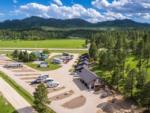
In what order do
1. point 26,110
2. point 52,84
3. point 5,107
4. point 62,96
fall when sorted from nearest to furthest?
point 26,110, point 5,107, point 62,96, point 52,84

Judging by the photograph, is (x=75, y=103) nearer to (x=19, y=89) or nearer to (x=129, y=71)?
(x=19, y=89)

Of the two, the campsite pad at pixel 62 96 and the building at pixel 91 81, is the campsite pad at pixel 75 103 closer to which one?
the campsite pad at pixel 62 96

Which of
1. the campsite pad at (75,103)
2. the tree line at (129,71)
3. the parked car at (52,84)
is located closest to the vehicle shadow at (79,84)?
the parked car at (52,84)

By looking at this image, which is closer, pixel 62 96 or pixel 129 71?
pixel 62 96

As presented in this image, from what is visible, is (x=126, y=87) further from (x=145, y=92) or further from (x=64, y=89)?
(x=64, y=89)

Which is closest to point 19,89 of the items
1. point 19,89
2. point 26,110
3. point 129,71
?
point 19,89

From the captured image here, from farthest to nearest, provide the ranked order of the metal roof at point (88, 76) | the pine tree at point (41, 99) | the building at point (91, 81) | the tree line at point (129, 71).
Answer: the metal roof at point (88, 76) → the building at point (91, 81) → the tree line at point (129, 71) → the pine tree at point (41, 99)
